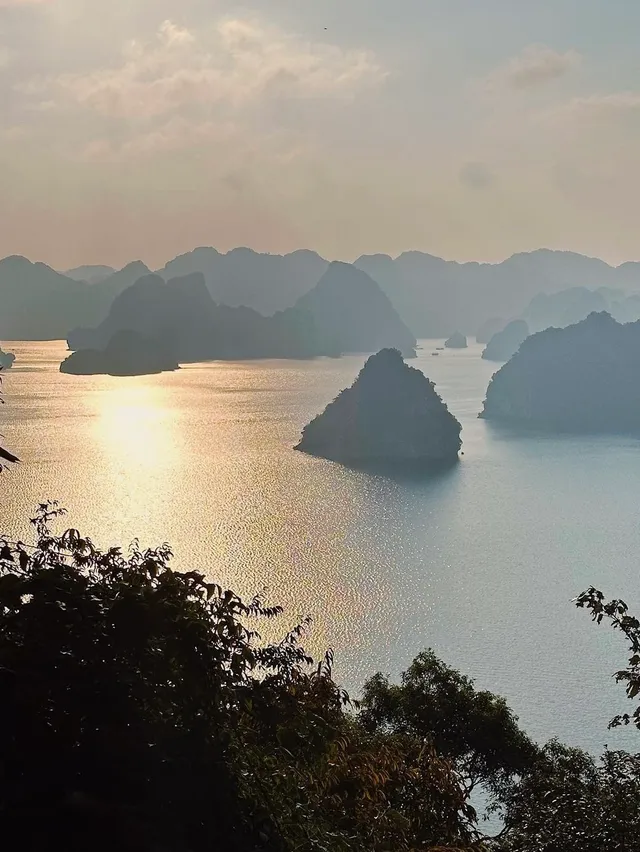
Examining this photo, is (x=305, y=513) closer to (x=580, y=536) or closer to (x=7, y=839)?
(x=580, y=536)

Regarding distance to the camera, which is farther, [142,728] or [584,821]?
[584,821]

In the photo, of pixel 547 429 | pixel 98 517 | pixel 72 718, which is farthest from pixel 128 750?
pixel 547 429

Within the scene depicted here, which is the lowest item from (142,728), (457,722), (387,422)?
(457,722)

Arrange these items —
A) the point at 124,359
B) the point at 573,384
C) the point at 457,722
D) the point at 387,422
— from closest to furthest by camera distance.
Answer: the point at 457,722 < the point at 387,422 < the point at 573,384 < the point at 124,359

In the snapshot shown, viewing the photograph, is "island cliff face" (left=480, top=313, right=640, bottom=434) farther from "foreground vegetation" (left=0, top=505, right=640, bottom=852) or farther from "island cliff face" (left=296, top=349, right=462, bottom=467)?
"foreground vegetation" (left=0, top=505, right=640, bottom=852)

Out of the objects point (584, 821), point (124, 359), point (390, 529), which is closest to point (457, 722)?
point (584, 821)

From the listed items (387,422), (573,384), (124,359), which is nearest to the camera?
(387,422)

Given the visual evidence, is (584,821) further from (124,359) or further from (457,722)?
(124,359)

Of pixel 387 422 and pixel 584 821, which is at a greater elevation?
pixel 387 422
